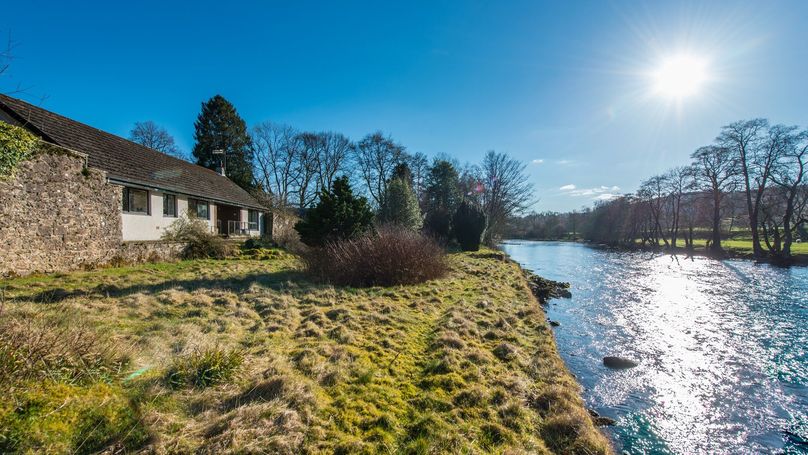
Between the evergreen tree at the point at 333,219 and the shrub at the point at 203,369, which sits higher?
the evergreen tree at the point at 333,219

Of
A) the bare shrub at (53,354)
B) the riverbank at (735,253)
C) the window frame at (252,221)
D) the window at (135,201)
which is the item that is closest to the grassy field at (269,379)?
the bare shrub at (53,354)

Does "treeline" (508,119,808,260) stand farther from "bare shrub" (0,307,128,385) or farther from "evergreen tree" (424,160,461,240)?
"bare shrub" (0,307,128,385)

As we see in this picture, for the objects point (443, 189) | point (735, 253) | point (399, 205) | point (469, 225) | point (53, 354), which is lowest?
point (735, 253)

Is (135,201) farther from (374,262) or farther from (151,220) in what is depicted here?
(374,262)

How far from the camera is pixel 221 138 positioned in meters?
32.0

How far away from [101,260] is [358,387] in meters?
12.3

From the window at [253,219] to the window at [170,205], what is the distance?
329 inches

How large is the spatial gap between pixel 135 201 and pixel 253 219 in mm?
11951

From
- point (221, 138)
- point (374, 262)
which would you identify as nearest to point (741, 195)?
point (374, 262)

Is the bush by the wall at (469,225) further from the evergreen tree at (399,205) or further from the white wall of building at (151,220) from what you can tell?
the white wall of building at (151,220)

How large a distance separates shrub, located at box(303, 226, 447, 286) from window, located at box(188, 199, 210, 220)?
31.2 feet

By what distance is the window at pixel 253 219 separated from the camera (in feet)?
80.2

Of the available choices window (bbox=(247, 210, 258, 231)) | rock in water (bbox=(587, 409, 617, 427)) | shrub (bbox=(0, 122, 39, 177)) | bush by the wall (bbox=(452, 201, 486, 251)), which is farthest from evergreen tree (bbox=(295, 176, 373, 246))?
window (bbox=(247, 210, 258, 231))

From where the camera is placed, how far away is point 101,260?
35.8 feet
